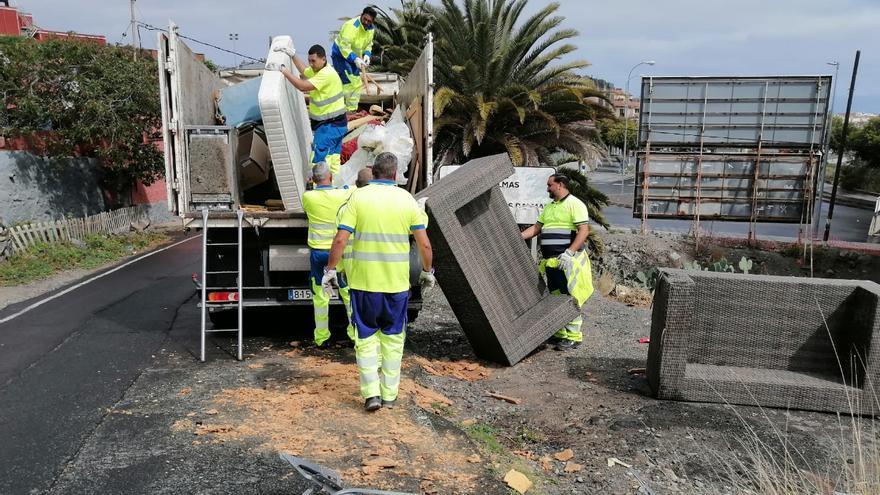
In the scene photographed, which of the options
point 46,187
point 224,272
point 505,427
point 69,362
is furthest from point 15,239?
point 505,427

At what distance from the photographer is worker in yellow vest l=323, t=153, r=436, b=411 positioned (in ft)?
15.2

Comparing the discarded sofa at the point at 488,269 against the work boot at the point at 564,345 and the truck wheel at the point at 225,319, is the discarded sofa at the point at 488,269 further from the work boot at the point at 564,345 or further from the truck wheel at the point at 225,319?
the truck wheel at the point at 225,319

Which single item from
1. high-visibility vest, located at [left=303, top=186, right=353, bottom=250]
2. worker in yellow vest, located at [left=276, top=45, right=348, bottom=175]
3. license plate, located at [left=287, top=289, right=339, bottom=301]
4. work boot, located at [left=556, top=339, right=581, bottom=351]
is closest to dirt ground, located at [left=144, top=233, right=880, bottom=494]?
work boot, located at [left=556, top=339, right=581, bottom=351]

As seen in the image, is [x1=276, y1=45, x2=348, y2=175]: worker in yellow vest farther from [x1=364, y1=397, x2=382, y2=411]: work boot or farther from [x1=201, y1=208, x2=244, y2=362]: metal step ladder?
[x1=364, y1=397, x2=382, y2=411]: work boot

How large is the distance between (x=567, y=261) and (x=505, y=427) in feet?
7.81

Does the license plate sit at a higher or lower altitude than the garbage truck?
lower

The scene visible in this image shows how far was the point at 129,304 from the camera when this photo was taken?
9289 millimetres

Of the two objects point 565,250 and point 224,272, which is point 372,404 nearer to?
point 224,272

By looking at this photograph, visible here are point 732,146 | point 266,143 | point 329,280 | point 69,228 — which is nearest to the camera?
point 329,280

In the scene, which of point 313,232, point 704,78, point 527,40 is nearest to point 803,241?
point 704,78

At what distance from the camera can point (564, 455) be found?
4426mm

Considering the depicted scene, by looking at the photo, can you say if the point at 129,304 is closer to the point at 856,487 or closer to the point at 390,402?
the point at 390,402

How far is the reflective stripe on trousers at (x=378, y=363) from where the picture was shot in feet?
15.0

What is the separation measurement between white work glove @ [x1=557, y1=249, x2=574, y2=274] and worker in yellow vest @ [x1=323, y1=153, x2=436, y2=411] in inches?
102
